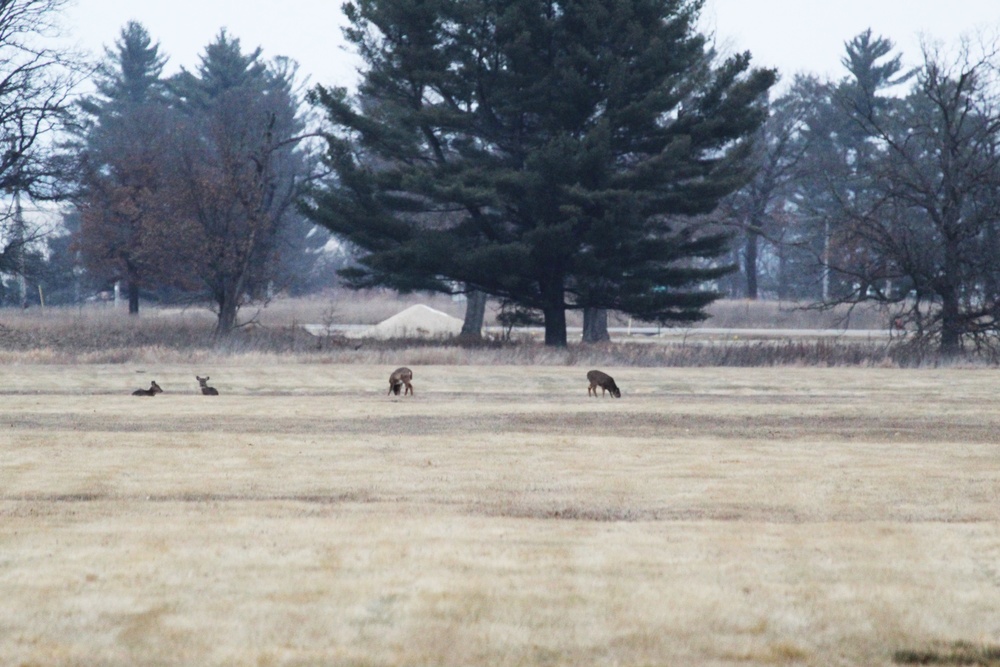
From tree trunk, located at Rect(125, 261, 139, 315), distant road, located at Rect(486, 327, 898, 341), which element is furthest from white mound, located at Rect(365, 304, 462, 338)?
tree trunk, located at Rect(125, 261, 139, 315)

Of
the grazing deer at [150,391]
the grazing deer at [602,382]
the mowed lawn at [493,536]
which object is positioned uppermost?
the grazing deer at [602,382]

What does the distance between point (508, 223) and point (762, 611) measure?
3348 cm

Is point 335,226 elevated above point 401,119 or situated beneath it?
situated beneath

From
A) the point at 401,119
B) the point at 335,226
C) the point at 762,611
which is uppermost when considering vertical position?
the point at 401,119

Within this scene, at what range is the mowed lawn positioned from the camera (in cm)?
674

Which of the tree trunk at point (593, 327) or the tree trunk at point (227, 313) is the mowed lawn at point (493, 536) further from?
the tree trunk at point (593, 327)

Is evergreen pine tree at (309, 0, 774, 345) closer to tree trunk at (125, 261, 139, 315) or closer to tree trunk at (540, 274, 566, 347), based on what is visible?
tree trunk at (540, 274, 566, 347)

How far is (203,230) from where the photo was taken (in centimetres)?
4162

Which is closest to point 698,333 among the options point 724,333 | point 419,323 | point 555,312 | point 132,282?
point 724,333

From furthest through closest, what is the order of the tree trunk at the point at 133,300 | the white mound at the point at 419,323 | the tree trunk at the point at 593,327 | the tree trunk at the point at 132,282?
the tree trunk at the point at 133,300 < the tree trunk at the point at 132,282 < the white mound at the point at 419,323 < the tree trunk at the point at 593,327

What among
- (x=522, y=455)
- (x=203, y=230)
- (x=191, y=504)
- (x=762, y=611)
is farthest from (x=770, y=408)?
(x=203, y=230)

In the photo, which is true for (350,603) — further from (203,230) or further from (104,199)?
(104,199)

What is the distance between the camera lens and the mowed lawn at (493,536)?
674cm

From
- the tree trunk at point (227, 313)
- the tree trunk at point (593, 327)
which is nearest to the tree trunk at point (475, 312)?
the tree trunk at point (593, 327)
